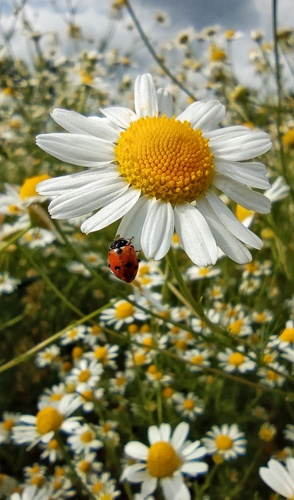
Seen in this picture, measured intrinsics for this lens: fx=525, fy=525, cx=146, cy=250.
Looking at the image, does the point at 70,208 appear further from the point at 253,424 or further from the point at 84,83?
the point at 84,83

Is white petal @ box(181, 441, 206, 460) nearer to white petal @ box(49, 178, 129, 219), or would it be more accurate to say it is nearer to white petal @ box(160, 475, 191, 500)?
white petal @ box(160, 475, 191, 500)

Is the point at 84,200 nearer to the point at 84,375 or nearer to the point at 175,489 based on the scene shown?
the point at 175,489

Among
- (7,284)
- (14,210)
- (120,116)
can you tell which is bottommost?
(7,284)

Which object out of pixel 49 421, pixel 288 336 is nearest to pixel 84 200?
pixel 49 421

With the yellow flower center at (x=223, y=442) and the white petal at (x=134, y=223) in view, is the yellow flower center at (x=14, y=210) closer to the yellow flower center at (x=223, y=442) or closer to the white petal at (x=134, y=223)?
the yellow flower center at (x=223, y=442)

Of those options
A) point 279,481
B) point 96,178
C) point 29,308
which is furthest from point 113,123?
point 29,308
